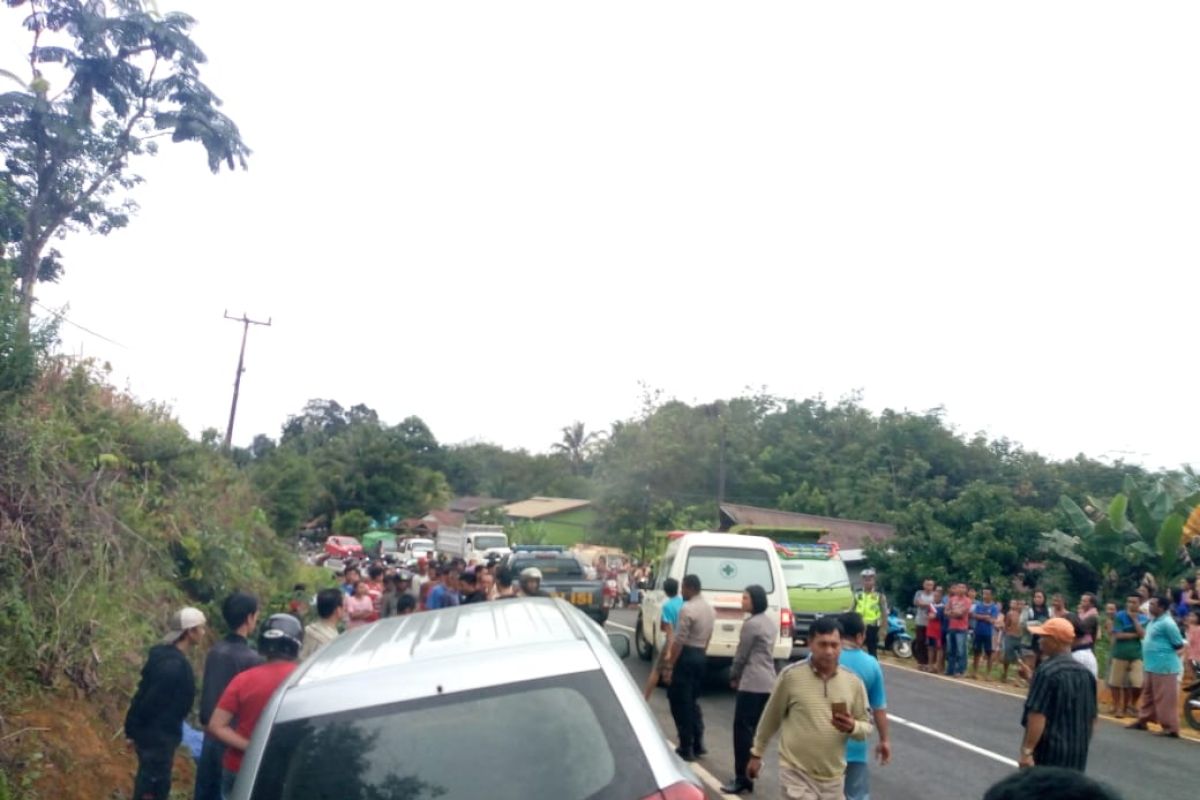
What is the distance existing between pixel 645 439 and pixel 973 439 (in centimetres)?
1635

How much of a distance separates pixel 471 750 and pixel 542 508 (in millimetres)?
66441

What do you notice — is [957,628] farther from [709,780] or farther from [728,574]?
[709,780]

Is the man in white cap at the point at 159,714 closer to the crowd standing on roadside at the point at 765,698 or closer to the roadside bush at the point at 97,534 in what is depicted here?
the crowd standing on roadside at the point at 765,698

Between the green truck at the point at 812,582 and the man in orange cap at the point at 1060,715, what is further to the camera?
the green truck at the point at 812,582

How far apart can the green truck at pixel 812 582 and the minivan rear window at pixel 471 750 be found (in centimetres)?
1575

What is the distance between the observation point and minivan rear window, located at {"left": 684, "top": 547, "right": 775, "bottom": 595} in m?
14.7

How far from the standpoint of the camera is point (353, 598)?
13859 millimetres

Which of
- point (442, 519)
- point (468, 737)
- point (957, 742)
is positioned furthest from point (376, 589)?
point (442, 519)

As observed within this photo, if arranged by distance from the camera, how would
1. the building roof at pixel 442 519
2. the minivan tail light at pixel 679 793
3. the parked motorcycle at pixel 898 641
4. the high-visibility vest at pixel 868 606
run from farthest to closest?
the building roof at pixel 442 519
the parked motorcycle at pixel 898 641
the high-visibility vest at pixel 868 606
the minivan tail light at pixel 679 793

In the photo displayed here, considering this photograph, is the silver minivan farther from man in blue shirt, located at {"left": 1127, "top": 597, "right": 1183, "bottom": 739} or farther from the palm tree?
the palm tree

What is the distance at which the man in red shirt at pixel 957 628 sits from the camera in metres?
19.1

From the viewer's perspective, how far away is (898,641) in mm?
22875

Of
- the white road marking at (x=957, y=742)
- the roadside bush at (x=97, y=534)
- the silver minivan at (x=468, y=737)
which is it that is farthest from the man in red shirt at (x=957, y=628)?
the silver minivan at (x=468, y=737)

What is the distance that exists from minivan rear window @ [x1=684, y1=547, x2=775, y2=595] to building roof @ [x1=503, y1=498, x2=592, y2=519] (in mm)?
50491
